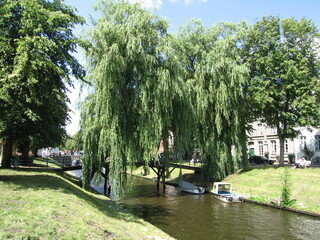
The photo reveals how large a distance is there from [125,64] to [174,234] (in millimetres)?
9754

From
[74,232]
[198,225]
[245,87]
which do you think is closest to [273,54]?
[245,87]

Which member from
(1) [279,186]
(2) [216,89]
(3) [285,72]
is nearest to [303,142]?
(3) [285,72]

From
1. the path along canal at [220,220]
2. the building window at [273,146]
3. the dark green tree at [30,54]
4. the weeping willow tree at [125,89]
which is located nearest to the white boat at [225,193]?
the path along canal at [220,220]

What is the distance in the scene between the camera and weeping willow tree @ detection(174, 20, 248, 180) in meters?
22.5

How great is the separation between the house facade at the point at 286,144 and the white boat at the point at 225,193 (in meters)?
10.1

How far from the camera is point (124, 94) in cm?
1550

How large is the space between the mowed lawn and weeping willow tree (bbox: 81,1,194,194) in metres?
9.69

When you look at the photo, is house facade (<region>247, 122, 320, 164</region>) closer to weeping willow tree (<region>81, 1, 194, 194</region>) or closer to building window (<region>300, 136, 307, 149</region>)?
building window (<region>300, 136, 307, 149</region>)

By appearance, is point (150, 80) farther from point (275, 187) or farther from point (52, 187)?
point (275, 187)

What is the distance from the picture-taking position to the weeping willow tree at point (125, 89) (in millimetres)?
14453

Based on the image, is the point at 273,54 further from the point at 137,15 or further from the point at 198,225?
the point at 198,225

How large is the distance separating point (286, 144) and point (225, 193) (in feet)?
71.2

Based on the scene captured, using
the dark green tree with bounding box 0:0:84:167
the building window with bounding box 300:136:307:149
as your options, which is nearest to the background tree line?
the dark green tree with bounding box 0:0:84:167

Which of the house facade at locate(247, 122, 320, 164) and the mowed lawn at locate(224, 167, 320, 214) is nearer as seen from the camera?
the mowed lawn at locate(224, 167, 320, 214)
